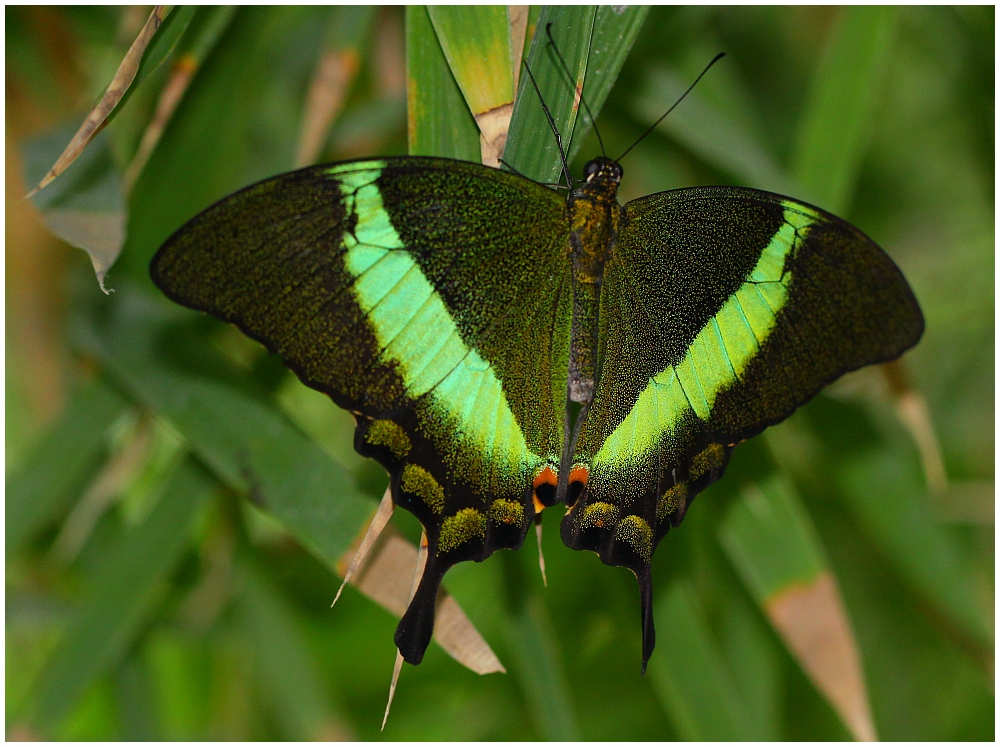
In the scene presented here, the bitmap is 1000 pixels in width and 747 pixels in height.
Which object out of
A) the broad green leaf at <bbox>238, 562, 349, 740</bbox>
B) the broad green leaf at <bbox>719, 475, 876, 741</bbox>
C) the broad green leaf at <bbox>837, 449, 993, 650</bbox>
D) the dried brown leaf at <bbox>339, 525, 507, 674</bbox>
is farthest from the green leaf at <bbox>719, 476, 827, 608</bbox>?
the broad green leaf at <bbox>238, 562, 349, 740</bbox>

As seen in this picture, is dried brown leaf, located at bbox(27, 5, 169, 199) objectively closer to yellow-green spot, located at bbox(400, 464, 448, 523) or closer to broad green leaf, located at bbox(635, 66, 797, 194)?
yellow-green spot, located at bbox(400, 464, 448, 523)

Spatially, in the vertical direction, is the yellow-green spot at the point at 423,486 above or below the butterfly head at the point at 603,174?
below

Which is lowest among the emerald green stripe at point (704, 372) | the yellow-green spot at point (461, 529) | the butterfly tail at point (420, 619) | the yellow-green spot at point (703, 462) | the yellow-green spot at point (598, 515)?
the butterfly tail at point (420, 619)

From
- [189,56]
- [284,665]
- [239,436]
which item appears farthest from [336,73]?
[284,665]

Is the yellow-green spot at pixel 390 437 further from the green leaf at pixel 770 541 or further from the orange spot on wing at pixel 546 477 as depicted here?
the green leaf at pixel 770 541

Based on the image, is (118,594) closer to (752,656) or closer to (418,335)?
(418,335)

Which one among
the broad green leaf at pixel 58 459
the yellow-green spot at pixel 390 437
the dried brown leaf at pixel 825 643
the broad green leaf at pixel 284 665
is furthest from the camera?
the broad green leaf at pixel 284 665

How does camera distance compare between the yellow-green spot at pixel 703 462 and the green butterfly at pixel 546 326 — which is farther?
the yellow-green spot at pixel 703 462

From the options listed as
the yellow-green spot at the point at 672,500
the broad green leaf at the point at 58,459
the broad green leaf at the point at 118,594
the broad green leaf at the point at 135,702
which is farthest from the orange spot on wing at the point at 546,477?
the broad green leaf at the point at 135,702
